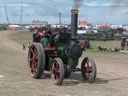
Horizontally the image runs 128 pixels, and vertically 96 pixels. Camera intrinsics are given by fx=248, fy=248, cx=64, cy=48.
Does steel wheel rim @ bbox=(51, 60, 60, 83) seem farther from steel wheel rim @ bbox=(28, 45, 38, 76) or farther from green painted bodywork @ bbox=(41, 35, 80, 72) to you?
steel wheel rim @ bbox=(28, 45, 38, 76)

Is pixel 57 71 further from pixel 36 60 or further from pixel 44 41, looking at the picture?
pixel 44 41

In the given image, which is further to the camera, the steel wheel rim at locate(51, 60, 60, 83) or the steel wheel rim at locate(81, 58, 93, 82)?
the steel wheel rim at locate(81, 58, 93, 82)

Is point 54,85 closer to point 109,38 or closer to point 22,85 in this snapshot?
point 22,85

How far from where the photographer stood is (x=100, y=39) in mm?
29328

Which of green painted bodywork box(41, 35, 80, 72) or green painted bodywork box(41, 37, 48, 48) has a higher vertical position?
green painted bodywork box(41, 37, 48, 48)

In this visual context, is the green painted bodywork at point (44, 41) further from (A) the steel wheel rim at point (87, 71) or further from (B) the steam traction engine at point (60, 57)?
(A) the steel wheel rim at point (87, 71)

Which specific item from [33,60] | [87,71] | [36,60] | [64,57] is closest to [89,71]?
[87,71]

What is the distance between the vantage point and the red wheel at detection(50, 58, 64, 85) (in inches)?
240

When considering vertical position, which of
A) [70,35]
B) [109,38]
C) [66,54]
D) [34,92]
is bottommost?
[109,38]

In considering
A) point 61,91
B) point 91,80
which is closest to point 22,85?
point 61,91

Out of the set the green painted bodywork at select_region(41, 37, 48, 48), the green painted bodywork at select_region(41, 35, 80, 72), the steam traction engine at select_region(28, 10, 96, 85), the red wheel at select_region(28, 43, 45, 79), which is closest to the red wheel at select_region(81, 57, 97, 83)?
the steam traction engine at select_region(28, 10, 96, 85)

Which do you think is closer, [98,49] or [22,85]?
[22,85]

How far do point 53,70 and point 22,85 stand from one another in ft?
2.99

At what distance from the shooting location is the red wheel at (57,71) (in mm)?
6102
